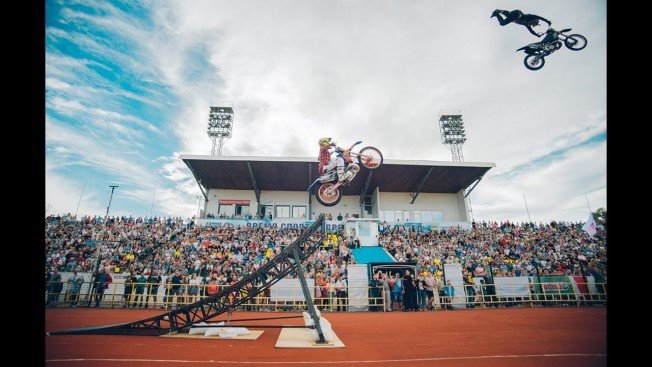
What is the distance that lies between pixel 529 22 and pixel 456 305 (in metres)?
14.3

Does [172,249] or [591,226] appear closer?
[591,226]

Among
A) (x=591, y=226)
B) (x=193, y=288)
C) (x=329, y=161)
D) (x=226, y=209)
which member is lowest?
(x=193, y=288)

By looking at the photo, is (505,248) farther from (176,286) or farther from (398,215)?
(176,286)

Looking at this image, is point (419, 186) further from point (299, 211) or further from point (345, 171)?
point (345, 171)

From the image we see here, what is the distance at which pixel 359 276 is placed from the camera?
16.6 metres

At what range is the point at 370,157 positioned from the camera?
12.1 metres

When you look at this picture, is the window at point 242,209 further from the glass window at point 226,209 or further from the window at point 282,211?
the window at point 282,211

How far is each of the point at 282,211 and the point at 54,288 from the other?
19.8 m

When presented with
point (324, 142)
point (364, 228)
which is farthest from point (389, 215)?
point (324, 142)

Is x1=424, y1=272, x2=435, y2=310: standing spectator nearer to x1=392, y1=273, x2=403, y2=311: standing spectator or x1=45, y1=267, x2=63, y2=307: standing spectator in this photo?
x1=392, y1=273, x2=403, y2=311: standing spectator

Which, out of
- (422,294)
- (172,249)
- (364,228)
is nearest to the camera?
(422,294)

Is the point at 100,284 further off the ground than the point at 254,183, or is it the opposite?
the point at 254,183

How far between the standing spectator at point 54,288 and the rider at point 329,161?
16.1 metres

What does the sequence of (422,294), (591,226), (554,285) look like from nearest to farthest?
(422,294) → (554,285) → (591,226)
